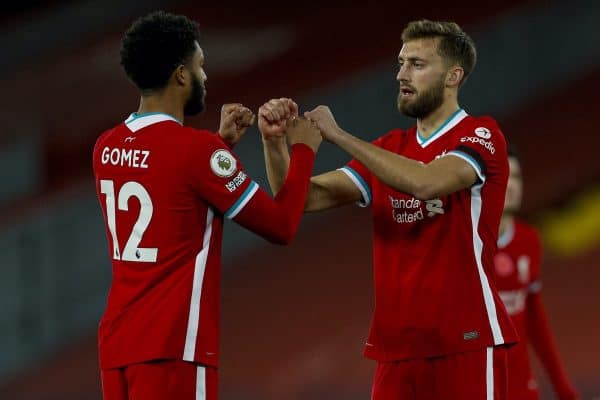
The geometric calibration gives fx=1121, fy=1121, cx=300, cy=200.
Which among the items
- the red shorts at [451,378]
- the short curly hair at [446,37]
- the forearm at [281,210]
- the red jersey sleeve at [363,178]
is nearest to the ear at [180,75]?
the forearm at [281,210]

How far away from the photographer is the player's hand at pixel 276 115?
3.56 metres

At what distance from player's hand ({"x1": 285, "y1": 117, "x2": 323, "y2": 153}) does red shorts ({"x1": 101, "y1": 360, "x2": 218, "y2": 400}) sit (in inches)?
30.5

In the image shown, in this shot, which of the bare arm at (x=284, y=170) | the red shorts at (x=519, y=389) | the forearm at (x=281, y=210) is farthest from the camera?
the red shorts at (x=519, y=389)

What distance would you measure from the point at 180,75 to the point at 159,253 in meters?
0.54

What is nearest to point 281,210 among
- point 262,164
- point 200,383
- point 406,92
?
point 200,383

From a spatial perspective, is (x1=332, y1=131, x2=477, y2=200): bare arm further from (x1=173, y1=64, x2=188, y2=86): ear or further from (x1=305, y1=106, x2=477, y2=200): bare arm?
(x1=173, y1=64, x2=188, y2=86): ear

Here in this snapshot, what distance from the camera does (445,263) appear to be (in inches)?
137

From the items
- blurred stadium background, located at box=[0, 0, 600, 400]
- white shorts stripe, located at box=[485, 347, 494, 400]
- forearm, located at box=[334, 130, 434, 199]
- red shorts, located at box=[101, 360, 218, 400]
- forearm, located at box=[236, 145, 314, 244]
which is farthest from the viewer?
blurred stadium background, located at box=[0, 0, 600, 400]

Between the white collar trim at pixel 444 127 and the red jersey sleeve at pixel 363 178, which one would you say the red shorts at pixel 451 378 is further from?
the white collar trim at pixel 444 127

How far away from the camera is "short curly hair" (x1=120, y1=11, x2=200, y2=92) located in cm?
325

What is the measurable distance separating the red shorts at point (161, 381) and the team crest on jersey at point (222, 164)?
1.78 ft

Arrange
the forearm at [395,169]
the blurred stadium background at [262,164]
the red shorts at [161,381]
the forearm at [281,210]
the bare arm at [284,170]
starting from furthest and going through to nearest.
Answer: the blurred stadium background at [262,164] → the bare arm at [284,170] → the forearm at [395,169] → the forearm at [281,210] → the red shorts at [161,381]

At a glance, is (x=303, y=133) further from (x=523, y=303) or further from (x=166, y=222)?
(x=523, y=303)

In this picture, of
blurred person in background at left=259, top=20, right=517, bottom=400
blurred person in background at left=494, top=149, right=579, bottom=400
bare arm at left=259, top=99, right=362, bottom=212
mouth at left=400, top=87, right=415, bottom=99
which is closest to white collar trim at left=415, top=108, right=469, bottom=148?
Answer: blurred person in background at left=259, top=20, right=517, bottom=400
